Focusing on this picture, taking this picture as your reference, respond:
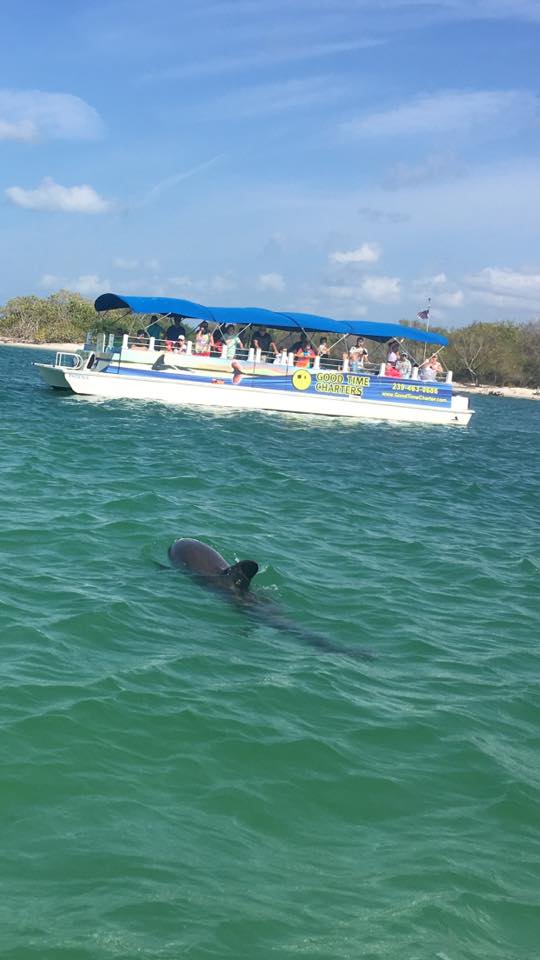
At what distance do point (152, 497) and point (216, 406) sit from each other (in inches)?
691

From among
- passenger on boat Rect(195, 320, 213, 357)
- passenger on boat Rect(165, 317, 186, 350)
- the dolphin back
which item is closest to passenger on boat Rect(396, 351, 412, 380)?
passenger on boat Rect(195, 320, 213, 357)

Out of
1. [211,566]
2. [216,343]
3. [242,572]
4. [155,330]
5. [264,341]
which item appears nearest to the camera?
[242,572]

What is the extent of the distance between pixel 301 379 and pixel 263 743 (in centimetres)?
2623

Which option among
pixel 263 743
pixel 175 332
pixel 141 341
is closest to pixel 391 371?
pixel 175 332

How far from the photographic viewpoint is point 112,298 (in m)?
31.4

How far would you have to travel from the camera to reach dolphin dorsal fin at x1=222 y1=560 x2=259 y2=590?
8.41m

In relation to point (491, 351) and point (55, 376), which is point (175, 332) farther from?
point (491, 351)

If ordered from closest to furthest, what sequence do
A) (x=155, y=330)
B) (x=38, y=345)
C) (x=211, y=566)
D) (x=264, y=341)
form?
1. (x=211, y=566)
2. (x=155, y=330)
3. (x=264, y=341)
4. (x=38, y=345)

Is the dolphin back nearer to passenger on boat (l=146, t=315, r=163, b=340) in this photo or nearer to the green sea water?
the green sea water

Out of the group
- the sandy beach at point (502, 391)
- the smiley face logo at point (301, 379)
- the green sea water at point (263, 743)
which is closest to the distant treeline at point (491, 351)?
the sandy beach at point (502, 391)

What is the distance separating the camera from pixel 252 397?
31188 millimetres

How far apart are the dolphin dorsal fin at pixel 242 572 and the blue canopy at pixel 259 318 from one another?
2228 cm

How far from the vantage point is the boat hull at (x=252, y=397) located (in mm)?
29938

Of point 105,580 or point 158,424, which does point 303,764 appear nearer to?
point 105,580
